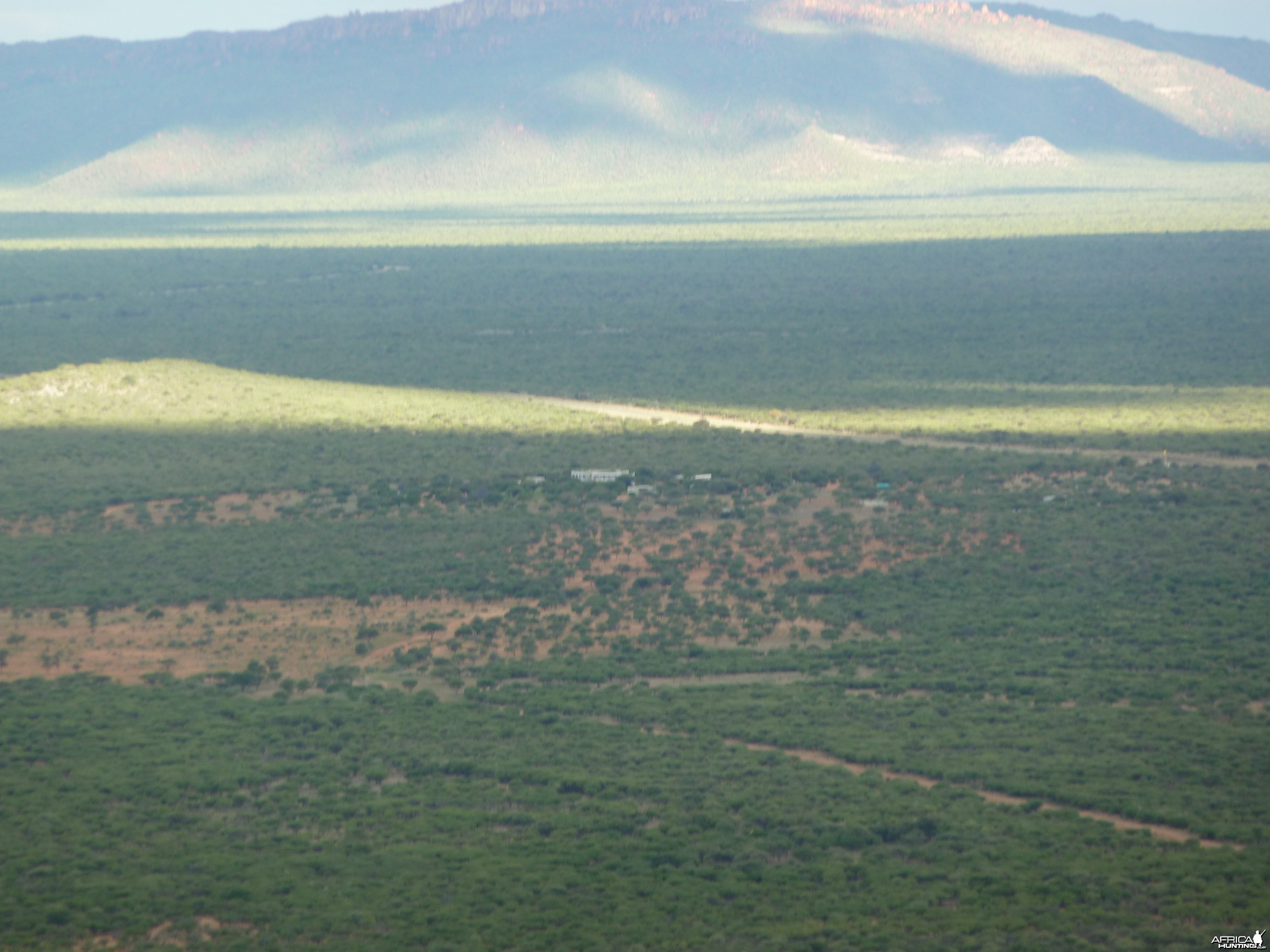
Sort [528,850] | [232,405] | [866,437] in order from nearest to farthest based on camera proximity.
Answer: [528,850] → [866,437] → [232,405]

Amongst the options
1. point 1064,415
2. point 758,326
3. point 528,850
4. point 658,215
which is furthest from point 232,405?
point 658,215

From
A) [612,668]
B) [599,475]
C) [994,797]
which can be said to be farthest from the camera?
[599,475]

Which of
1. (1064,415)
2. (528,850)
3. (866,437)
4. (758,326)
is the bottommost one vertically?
(528,850)

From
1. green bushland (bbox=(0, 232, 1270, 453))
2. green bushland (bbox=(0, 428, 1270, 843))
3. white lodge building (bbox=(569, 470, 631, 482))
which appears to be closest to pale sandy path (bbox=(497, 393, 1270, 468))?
green bushland (bbox=(0, 232, 1270, 453))

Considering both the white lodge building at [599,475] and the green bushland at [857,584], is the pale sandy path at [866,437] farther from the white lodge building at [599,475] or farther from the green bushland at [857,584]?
the white lodge building at [599,475]

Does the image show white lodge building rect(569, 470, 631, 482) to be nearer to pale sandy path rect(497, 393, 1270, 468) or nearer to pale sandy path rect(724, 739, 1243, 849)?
pale sandy path rect(497, 393, 1270, 468)

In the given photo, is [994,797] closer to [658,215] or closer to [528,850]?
[528,850]
